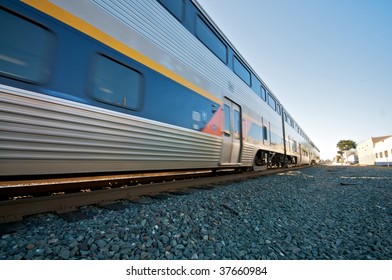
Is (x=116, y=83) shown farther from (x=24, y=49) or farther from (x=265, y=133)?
(x=265, y=133)

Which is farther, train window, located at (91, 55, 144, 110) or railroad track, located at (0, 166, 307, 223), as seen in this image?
train window, located at (91, 55, 144, 110)

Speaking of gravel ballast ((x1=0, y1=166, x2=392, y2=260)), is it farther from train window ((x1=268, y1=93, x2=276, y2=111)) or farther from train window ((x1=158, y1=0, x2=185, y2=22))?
train window ((x1=268, y1=93, x2=276, y2=111))

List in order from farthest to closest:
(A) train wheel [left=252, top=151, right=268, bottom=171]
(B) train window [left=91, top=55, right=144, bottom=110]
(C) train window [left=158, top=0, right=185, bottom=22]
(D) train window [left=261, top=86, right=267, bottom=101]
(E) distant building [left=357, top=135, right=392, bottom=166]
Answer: (E) distant building [left=357, top=135, right=392, bottom=166] < (D) train window [left=261, top=86, right=267, bottom=101] < (A) train wheel [left=252, top=151, right=268, bottom=171] < (C) train window [left=158, top=0, right=185, bottom=22] < (B) train window [left=91, top=55, right=144, bottom=110]

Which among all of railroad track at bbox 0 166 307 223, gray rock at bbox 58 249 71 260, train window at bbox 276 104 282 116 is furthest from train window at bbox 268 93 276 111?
gray rock at bbox 58 249 71 260

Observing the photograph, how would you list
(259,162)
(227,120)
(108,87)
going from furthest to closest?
1. (259,162)
2. (227,120)
3. (108,87)

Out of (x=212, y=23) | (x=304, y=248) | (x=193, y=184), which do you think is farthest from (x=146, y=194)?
(x=212, y=23)

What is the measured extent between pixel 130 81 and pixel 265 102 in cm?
731

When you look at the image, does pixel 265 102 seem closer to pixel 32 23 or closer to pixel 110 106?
pixel 110 106

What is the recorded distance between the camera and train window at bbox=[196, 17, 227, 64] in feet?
15.6

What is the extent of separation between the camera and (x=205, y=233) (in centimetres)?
181

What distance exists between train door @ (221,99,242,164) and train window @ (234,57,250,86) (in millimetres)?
1278

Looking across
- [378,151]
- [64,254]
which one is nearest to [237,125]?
[64,254]

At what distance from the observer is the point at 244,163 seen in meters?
6.30

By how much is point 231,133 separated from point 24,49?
457 centimetres
